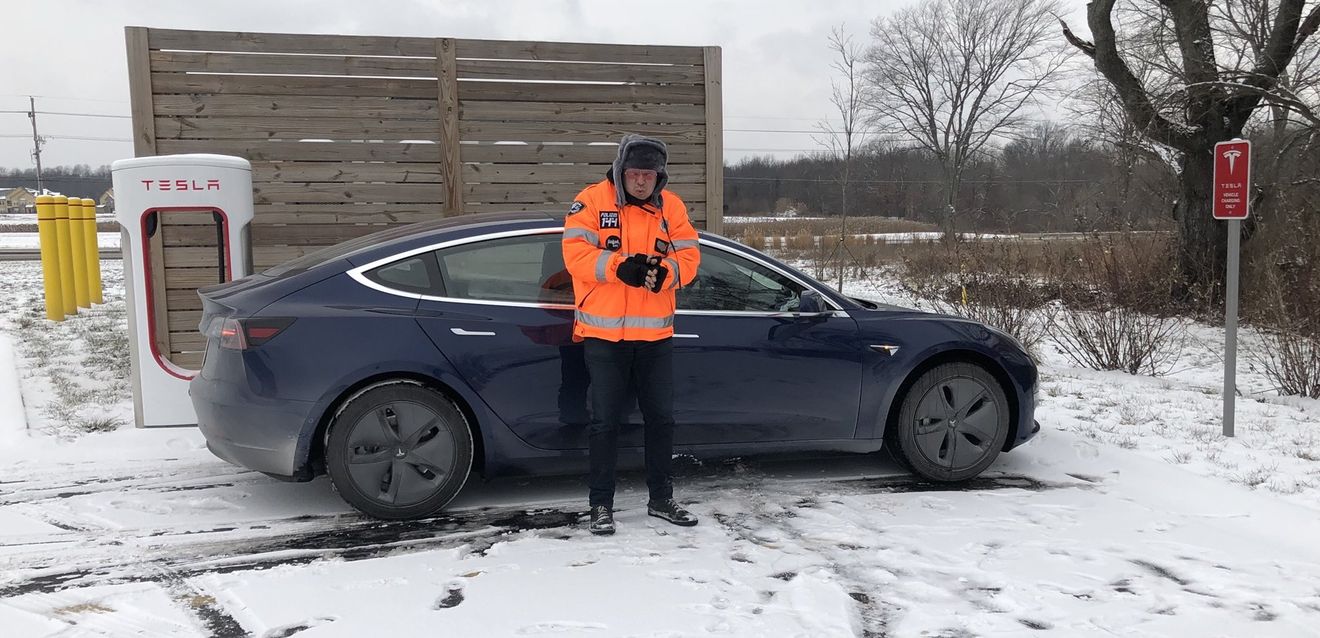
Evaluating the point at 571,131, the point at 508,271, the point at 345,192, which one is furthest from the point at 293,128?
the point at 508,271

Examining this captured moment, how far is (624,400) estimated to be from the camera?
13.7 ft

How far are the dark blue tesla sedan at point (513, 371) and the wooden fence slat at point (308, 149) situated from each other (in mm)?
3220

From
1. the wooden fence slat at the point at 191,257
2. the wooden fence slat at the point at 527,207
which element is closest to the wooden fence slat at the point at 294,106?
the wooden fence slat at the point at 527,207

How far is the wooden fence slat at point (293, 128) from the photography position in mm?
7293

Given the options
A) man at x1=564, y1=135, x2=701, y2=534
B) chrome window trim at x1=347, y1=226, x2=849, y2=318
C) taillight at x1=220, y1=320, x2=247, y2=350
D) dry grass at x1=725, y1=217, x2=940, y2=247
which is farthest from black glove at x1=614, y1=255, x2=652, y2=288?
dry grass at x1=725, y1=217, x2=940, y2=247

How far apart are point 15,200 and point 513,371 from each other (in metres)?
110

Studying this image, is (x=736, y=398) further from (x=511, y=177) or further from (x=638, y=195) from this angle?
(x=511, y=177)

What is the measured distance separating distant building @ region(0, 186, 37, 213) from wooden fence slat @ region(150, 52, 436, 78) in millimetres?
95768

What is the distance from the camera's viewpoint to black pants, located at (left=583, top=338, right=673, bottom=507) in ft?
13.4

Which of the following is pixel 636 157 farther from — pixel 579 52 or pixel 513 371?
pixel 579 52

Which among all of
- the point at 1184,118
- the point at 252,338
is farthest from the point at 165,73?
the point at 1184,118

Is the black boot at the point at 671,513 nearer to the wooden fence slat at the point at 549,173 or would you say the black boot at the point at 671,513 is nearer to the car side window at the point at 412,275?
the car side window at the point at 412,275

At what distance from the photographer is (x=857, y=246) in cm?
2097

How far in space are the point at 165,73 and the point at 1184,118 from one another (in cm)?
1327
